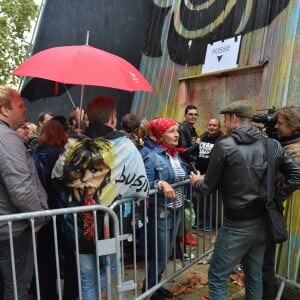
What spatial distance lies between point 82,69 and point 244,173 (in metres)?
1.50

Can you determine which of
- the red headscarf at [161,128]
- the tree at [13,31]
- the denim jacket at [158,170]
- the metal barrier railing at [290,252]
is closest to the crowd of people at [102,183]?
the denim jacket at [158,170]

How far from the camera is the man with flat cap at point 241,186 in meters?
2.65

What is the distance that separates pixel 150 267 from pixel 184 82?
16.3ft

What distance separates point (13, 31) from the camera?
17.6 meters

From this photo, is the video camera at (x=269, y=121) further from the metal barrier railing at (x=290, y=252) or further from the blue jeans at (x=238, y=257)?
the blue jeans at (x=238, y=257)

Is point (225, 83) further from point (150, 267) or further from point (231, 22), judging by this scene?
point (150, 267)

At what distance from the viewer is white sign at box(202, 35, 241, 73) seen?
6363mm

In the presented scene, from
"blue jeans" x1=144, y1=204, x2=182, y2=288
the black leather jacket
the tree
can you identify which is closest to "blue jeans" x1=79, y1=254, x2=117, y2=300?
"blue jeans" x1=144, y1=204, x2=182, y2=288

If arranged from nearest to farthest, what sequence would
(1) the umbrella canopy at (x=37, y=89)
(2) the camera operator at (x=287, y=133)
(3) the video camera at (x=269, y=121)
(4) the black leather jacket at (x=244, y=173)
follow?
(4) the black leather jacket at (x=244, y=173)
(2) the camera operator at (x=287, y=133)
(3) the video camera at (x=269, y=121)
(1) the umbrella canopy at (x=37, y=89)

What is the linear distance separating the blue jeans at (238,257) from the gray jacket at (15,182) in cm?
144

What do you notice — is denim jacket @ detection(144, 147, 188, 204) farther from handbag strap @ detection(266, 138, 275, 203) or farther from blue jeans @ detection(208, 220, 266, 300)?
handbag strap @ detection(266, 138, 275, 203)

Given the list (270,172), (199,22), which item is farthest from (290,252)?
(199,22)

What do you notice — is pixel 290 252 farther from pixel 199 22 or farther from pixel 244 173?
pixel 199 22

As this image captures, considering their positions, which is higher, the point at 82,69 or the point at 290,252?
the point at 82,69
